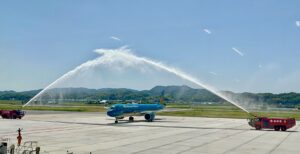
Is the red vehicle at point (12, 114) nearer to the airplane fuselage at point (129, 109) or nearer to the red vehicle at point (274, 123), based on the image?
the airplane fuselage at point (129, 109)

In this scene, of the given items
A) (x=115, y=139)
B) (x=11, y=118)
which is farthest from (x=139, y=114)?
(x=115, y=139)

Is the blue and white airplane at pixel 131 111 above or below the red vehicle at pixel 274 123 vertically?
above

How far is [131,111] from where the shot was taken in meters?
82.3

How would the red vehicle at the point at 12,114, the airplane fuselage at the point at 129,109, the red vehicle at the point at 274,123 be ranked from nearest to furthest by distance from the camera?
the red vehicle at the point at 274,123, the airplane fuselage at the point at 129,109, the red vehicle at the point at 12,114

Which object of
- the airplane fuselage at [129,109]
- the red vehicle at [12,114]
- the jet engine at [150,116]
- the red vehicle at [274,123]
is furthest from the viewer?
the red vehicle at [12,114]

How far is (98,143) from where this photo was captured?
138 feet

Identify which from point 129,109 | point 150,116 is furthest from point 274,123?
point 129,109

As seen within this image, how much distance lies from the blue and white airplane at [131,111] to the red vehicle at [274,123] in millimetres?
26162

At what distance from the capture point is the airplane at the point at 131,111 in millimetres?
77625

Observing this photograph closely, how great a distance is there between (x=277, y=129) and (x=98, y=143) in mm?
33985

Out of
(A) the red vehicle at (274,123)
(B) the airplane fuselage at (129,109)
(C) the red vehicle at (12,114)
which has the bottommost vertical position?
(A) the red vehicle at (274,123)

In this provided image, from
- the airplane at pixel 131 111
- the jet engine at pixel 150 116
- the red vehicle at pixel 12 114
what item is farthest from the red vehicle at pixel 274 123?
the red vehicle at pixel 12 114

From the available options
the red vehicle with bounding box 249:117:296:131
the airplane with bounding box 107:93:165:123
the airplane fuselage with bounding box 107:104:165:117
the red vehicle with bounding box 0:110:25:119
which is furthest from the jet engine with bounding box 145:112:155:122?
the red vehicle with bounding box 0:110:25:119

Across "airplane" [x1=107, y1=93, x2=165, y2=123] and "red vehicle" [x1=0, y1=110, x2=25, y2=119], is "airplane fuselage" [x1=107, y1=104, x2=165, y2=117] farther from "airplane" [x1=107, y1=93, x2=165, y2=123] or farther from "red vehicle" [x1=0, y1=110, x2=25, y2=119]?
"red vehicle" [x1=0, y1=110, x2=25, y2=119]
